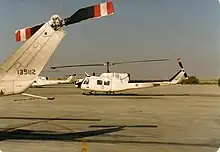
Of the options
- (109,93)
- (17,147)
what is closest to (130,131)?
(17,147)

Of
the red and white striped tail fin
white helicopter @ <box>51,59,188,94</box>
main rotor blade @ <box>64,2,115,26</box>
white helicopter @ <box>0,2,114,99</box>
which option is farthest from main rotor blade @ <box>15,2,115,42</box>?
white helicopter @ <box>51,59,188,94</box>

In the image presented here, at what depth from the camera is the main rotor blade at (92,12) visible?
8516mm

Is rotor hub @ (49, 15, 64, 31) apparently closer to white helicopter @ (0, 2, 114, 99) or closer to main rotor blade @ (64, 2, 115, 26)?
white helicopter @ (0, 2, 114, 99)

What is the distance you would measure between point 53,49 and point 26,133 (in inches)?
164

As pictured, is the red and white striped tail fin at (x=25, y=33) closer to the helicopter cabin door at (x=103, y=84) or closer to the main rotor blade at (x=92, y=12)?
the main rotor blade at (x=92, y=12)

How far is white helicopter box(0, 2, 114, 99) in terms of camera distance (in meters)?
10.4

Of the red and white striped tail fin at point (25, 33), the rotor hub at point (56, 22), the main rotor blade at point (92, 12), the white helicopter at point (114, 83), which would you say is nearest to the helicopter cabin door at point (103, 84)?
the white helicopter at point (114, 83)

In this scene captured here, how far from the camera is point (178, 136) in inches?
522

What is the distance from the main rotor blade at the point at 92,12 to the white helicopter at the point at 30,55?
2.01ft

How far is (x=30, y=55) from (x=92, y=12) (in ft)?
8.66

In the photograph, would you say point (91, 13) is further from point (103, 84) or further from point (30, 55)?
point (103, 84)

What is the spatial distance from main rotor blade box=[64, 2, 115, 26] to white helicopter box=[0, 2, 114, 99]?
0.61 metres

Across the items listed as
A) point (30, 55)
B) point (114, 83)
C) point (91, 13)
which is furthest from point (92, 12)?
point (114, 83)

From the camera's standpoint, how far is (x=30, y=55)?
1070 centimetres
